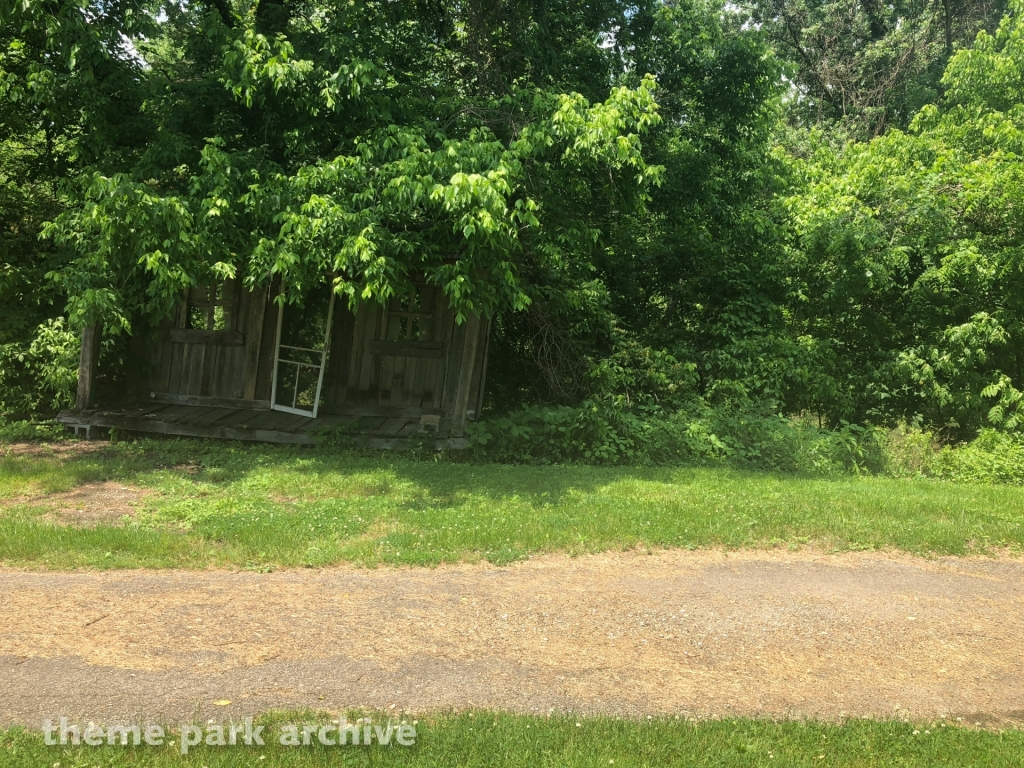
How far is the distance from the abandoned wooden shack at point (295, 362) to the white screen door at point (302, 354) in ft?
0.09

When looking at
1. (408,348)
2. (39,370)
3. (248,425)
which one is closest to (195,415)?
(248,425)

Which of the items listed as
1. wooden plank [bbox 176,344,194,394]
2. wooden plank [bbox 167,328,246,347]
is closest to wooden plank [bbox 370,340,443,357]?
wooden plank [bbox 167,328,246,347]

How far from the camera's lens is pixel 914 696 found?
4605 millimetres

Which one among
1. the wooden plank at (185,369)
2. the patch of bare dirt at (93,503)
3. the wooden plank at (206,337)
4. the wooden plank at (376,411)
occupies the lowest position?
the patch of bare dirt at (93,503)

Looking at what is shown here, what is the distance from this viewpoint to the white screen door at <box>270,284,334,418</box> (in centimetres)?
1197

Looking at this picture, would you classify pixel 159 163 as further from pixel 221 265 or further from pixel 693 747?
pixel 693 747

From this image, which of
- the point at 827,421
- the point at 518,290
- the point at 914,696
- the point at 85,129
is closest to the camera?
the point at 914,696

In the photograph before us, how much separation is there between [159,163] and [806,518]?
821 cm

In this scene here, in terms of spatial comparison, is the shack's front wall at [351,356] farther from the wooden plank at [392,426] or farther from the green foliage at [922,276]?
the green foliage at [922,276]

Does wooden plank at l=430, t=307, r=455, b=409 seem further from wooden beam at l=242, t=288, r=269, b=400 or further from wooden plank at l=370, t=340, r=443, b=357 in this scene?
wooden beam at l=242, t=288, r=269, b=400

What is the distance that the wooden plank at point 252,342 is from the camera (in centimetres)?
1219

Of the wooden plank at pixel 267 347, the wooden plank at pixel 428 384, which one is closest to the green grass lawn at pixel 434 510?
the wooden plank at pixel 267 347

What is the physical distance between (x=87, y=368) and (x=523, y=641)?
8.86 m

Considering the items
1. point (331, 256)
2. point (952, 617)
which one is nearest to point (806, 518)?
point (952, 617)
